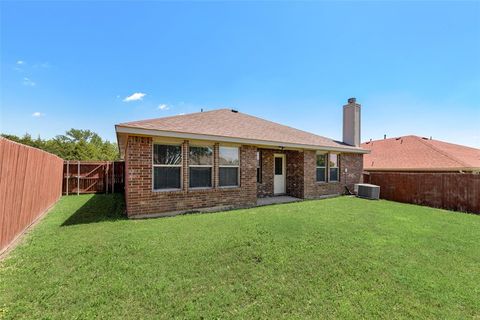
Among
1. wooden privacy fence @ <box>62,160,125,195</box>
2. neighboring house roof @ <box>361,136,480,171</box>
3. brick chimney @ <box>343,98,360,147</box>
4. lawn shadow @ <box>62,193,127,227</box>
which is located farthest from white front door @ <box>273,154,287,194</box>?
wooden privacy fence @ <box>62,160,125,195</box>

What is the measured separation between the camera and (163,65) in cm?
1159

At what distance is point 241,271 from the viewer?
3.67 meters

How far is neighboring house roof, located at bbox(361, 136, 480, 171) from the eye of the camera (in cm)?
1412

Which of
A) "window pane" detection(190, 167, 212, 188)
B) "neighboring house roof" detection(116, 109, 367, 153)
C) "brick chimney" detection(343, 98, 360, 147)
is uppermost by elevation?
"brick chimney" detection(343, 98, 360, 147)

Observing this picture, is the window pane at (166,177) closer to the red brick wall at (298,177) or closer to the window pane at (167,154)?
the window pane at (167,154)

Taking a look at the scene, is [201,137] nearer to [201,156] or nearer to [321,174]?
[201,156]

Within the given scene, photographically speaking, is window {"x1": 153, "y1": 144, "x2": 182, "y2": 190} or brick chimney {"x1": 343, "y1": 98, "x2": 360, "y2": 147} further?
brick chimney {"x1": 343, "y1": 98, "x2": 360, "y2": 147}

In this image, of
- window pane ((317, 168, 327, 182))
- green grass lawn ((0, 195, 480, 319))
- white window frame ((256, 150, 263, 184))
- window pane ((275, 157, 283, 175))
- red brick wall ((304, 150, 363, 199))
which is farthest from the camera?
window pane ((317, 168, 327, 182))

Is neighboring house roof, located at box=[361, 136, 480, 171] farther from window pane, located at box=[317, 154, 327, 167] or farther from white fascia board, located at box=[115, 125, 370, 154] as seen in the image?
white fascia board, located at box=[115, 125, 370, 154]

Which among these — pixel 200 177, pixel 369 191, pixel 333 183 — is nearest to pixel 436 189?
pixel 369 191

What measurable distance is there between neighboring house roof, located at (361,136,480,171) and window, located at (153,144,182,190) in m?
15.8

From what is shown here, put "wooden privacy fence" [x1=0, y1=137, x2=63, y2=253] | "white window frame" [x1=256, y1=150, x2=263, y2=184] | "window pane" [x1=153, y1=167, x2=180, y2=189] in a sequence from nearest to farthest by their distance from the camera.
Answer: "wooden privacy fence" [x1=0, y1=137, x2=63, y2=253] → "window pane" [x1=153, y1=167, x2=180, y2=189] → "white window frame" [x1=256, y1=150, x2=263, y2=184]

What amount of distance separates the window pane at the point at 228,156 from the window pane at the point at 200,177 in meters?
0.67

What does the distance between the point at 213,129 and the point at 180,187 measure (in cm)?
258
